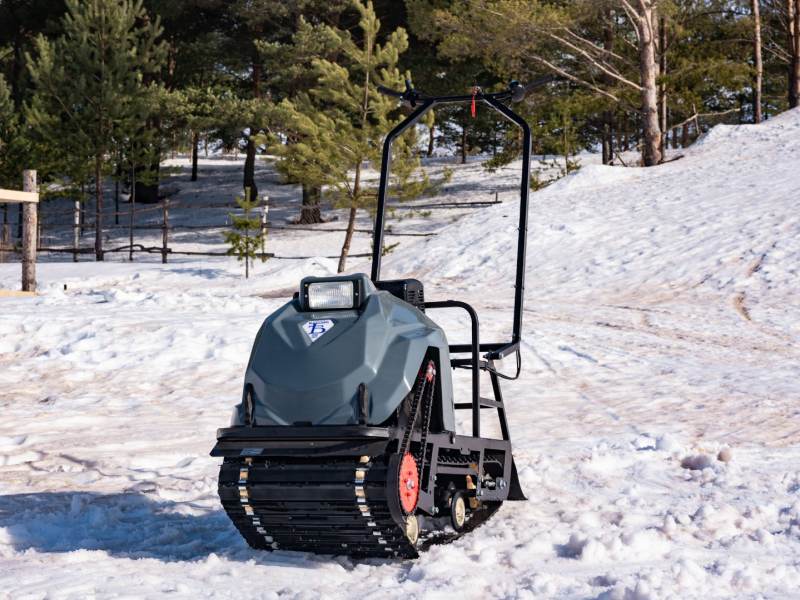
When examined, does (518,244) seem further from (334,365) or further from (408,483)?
(408,483)

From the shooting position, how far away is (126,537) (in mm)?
3969

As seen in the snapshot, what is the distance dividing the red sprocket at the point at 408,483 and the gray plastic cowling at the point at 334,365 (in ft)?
0.61

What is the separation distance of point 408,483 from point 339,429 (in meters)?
0.32

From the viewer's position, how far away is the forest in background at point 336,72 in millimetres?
21719

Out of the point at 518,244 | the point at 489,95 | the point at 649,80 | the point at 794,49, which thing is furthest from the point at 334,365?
the point at 794,49

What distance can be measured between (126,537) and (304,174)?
17.3m

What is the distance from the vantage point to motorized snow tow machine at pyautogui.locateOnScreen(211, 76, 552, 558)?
3.14 meters

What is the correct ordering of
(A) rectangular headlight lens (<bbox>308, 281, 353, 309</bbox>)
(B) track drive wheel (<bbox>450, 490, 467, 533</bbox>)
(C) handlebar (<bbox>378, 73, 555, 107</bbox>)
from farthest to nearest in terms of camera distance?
(C) handlebar (<bbox>378, 73, 555, 107</bbox>)
(B) track drive wheel (<bbox>450, 490, 467, 533</bbox>)
(A) rectangular headlight lens (<bbox>308, 281, 353, 309</bbox>)

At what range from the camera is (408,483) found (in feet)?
10.5

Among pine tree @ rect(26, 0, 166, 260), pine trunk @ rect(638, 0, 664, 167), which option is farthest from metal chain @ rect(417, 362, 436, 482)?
pine tree @ rect(26, 0, 166, 260)

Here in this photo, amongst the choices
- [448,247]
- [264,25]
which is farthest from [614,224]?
[264,25]

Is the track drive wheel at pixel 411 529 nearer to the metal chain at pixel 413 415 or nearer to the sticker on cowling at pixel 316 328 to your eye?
the metal chain at pixel 413 415

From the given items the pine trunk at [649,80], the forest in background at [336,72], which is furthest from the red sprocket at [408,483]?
the pine trunk at [649,80]

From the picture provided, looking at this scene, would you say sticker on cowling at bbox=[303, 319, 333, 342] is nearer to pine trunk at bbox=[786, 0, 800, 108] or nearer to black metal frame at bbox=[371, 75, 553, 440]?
black metal frame at bbox=[371, 75, 553, 440]
